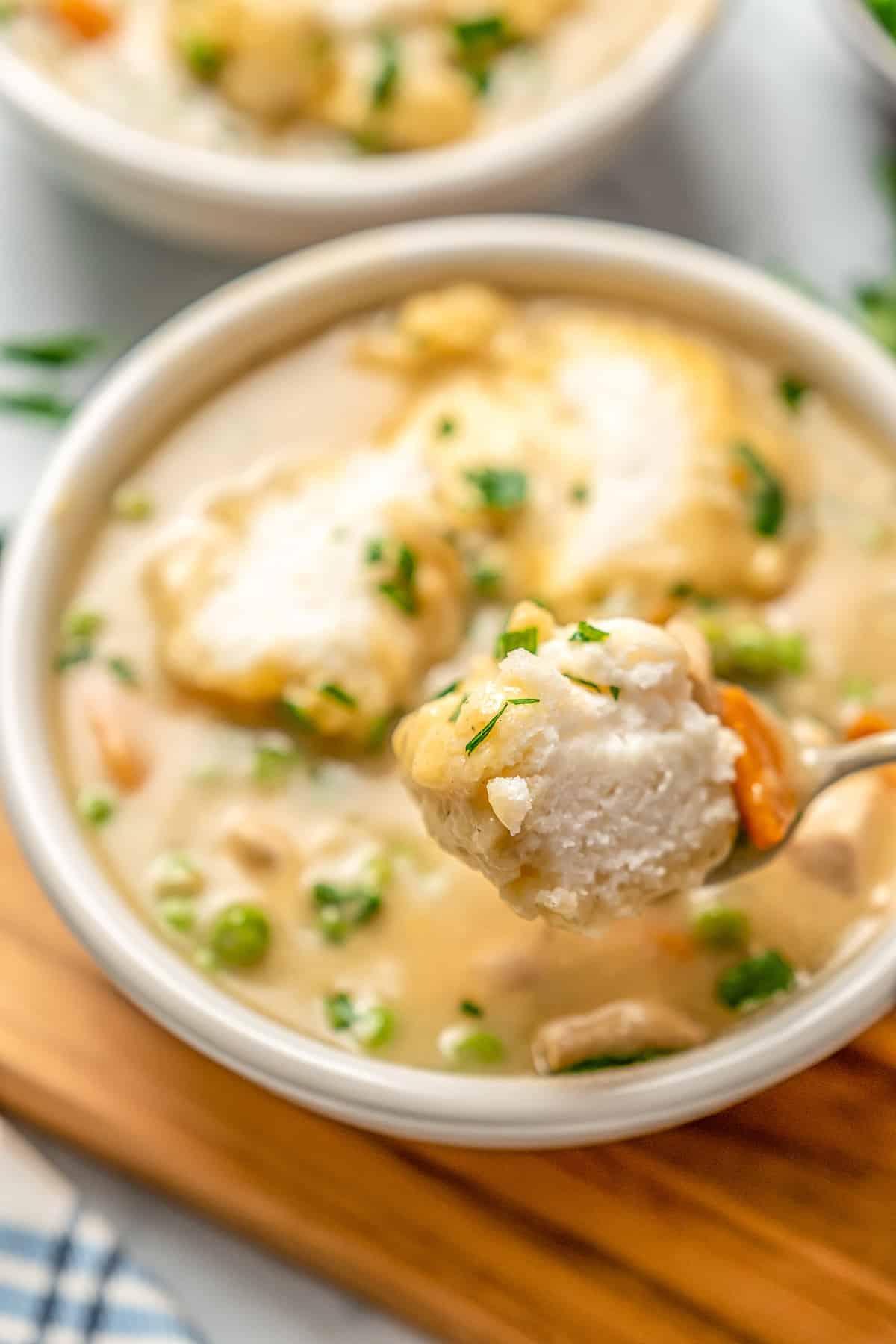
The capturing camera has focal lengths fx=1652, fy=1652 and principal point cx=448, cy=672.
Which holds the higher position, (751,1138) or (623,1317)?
(751,1138)

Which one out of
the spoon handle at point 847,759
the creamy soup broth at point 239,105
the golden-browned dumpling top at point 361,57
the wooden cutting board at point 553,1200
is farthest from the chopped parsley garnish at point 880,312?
the wooden cutting board at point 553,1200

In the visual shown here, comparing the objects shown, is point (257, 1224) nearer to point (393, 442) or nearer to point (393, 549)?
point (393, 549)

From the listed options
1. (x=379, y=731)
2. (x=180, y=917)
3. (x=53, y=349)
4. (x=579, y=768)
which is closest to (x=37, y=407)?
(x=53, y=349)

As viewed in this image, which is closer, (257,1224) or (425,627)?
(257,1224)

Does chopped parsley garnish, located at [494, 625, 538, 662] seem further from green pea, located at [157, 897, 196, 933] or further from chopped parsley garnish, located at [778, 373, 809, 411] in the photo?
chopped parsley garnish, located at [778, 373, 809, 411]

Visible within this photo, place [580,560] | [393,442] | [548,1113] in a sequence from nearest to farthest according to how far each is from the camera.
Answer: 1. [548,1113]
2. [580,560]
3. [393,442]

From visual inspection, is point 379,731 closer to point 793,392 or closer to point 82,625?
point 82,625

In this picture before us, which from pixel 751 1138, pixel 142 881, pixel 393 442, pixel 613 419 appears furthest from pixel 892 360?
pixel 142 881
